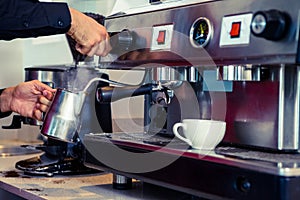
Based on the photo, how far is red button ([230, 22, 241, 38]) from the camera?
77 centimetres

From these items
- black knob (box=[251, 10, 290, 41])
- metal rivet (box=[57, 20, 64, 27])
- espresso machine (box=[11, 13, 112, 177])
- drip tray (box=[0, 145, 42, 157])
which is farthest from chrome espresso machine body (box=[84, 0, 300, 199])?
drip tray (box=[0, 145, 42, 157])

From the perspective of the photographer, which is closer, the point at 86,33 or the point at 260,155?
the point at 260,155

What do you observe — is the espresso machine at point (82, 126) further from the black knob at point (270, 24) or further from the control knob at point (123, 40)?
the black knob at point (270, 24)

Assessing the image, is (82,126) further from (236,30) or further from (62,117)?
(236,30)

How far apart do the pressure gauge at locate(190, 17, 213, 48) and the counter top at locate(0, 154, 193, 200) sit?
29cm

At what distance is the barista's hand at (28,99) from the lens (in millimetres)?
1228

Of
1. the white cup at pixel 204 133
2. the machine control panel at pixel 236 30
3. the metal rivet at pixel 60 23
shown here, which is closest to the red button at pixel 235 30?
the machine control panel at pixel 236 30

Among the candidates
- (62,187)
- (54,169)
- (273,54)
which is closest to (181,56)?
(273,54)

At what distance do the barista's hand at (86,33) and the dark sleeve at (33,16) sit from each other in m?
0.02

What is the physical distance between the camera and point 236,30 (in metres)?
0.77

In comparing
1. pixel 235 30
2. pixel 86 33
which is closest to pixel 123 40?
→ pixel 86 33

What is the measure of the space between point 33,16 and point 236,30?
0.44 metres

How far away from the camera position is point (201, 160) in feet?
2.44

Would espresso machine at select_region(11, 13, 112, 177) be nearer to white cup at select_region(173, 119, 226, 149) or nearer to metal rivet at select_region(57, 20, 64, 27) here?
metal rivet at select_region(57, 20, 64, 27)
